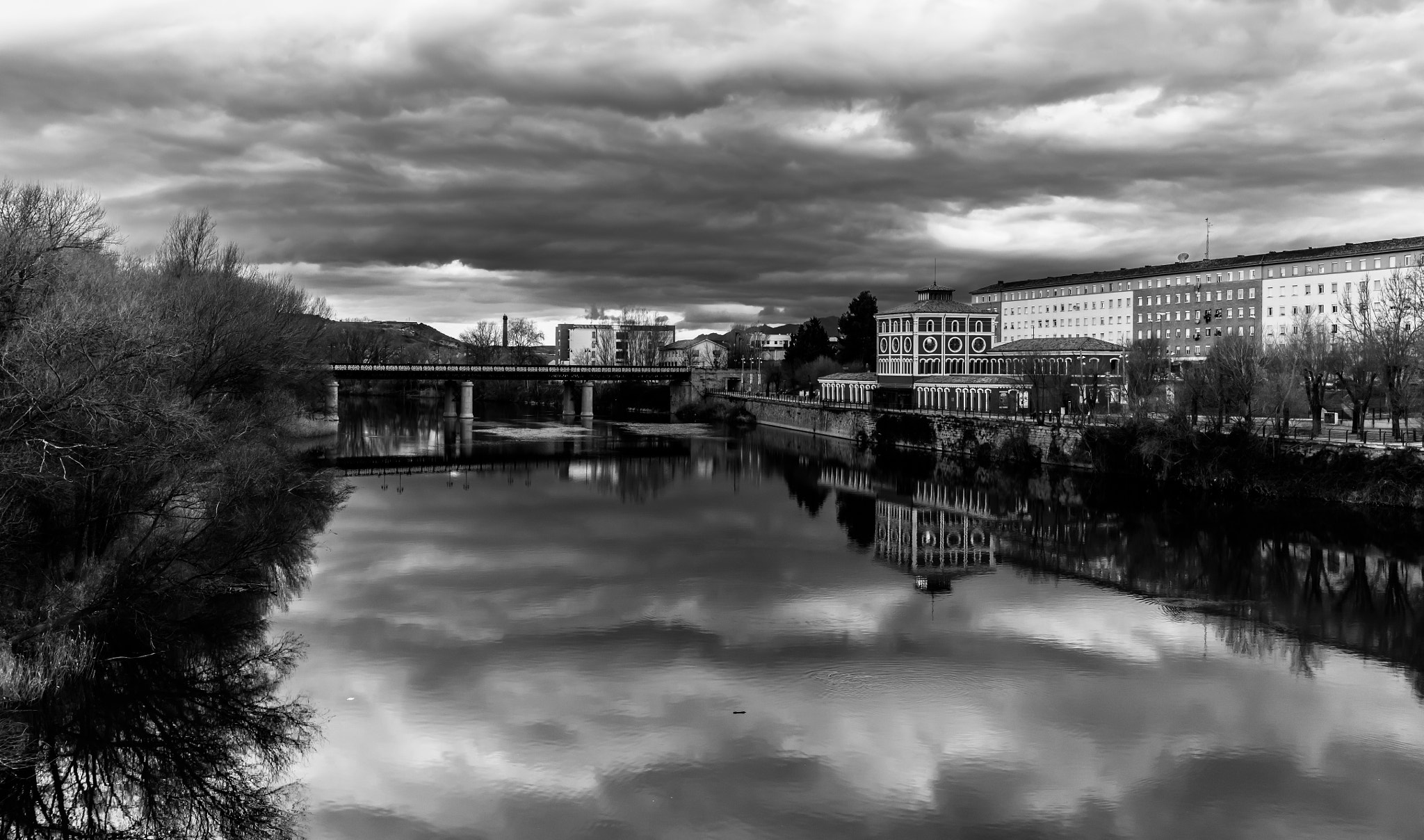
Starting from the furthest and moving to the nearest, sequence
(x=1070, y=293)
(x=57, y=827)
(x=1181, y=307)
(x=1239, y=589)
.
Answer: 1. (x=1070, y=293)
2. (x=1181, y=307)
3. (x=1239, y=589)
4. (x=57, y=827)

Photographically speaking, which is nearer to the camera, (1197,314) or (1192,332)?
(1197,314)

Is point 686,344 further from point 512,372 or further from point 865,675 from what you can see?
point 865,675

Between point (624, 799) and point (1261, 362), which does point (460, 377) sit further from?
point (624, 799)

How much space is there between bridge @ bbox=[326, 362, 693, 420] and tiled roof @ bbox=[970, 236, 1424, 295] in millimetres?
36364

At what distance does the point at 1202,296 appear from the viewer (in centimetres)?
8981

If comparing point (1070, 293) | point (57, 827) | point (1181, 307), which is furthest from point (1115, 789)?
point (1070, 293)

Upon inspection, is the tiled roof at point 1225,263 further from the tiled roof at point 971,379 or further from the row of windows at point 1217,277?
the tiled roof at point 971,379

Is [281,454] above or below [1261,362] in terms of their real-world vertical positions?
below

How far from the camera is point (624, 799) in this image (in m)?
13.9

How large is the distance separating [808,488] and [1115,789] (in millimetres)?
32908

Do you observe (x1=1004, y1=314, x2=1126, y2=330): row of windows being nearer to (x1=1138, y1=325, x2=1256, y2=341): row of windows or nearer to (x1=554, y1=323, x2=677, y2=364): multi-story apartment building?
(x1=1138, y1=325, x2=1256, y2=341): row of windows

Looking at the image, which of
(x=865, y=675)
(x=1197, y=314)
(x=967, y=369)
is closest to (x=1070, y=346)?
(x=967, y=369)

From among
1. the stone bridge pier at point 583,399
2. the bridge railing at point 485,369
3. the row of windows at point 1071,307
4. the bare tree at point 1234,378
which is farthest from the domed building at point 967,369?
the row of windows at point 1071,307

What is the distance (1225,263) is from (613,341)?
10003 cm
